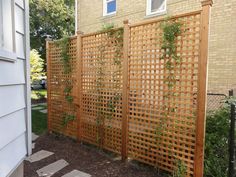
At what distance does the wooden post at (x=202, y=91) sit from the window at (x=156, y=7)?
14.4ft

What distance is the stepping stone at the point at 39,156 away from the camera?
158 inches

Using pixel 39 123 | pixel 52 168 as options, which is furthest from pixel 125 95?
pixel 39 123

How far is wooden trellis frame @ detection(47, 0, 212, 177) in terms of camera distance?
2.91 m

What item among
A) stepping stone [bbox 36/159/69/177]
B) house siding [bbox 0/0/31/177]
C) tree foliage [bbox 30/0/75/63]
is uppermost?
tree foliage [bbox 30/0/75/63]

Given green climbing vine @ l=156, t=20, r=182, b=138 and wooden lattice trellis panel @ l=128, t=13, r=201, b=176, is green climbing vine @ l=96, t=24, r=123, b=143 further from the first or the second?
green climbing vine @ l=156, t=20, r=182, b=138

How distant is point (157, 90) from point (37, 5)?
18356 millimetres

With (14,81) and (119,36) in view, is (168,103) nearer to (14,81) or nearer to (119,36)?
(119,36)

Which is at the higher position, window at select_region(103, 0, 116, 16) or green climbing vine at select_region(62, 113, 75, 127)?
window at select_region(103, 0, 116, 16)

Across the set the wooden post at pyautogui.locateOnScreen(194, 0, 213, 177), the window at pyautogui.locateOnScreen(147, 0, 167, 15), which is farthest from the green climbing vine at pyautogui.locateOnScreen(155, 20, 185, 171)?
A: the window at pyautogui.locateOnScreen(147, 0, 167, 15)

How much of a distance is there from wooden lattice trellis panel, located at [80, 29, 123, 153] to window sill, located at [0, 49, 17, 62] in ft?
7.49

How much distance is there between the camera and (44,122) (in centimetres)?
669

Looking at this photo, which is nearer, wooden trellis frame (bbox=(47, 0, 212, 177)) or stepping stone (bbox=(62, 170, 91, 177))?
wooden trellis frame (bbox=(47, 0, 212, 177))

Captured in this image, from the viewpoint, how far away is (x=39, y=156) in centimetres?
415

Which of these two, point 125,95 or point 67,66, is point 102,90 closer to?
point 125,95
